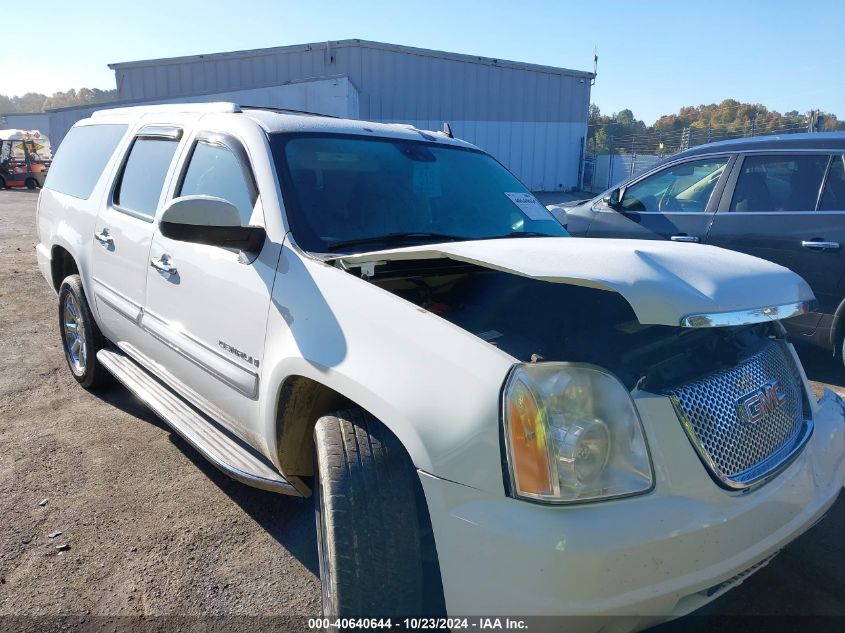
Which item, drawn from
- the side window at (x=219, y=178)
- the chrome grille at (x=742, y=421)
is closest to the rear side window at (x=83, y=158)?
the side window at (x=219, y=178)

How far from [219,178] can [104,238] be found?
1.32m

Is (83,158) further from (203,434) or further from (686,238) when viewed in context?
(686,238)

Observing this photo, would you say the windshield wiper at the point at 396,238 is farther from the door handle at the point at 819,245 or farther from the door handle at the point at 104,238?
the door handle at the point at 819,245

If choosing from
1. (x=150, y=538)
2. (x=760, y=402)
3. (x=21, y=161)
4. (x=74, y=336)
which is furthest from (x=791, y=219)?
(x=21, y=161)

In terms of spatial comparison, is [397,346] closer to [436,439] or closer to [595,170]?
[436,439]

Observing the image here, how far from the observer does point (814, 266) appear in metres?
4.81

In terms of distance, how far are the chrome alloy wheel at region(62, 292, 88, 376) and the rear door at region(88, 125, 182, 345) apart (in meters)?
0.53

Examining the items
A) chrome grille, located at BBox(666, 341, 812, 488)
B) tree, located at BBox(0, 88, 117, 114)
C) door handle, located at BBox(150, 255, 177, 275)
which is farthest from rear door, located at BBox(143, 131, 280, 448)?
tree, located at BBox(0, 88, 117, 114)

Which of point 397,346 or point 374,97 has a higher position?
point 374,97

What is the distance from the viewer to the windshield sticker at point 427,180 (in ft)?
10.9

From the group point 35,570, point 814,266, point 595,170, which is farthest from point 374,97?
point 35,570

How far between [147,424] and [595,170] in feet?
78.6

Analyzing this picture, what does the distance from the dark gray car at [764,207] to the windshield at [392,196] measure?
2327mm

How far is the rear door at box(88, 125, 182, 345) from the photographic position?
3.62 meters
